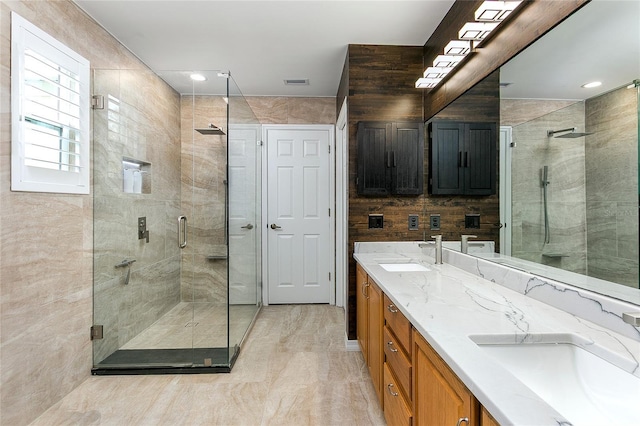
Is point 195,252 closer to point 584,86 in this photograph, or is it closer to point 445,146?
point 445,146

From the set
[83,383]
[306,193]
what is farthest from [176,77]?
[83,383]

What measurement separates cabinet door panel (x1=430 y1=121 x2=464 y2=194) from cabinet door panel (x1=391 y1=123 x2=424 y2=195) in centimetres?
11

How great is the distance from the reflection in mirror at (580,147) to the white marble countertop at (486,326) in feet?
0.58

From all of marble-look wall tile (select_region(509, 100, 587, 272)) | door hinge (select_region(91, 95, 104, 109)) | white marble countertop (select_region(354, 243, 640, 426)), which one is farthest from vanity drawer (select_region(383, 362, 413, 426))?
door hinge (select_region(91, 95, 104, 109))

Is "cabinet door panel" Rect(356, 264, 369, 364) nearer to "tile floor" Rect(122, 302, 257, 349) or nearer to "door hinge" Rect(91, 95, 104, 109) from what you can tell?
"tile floor" Rect(122, 302, 257, 349)

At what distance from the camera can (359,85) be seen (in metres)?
2.72

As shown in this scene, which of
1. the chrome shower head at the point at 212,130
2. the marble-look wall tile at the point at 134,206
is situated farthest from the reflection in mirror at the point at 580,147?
the marble-look wall tile at the point at 134,206

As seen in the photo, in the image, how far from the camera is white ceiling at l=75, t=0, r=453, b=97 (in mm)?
2223

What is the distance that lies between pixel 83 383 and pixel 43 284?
819 millimetres

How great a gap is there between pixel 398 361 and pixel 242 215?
1951 millimetres

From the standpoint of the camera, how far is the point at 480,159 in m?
1.98

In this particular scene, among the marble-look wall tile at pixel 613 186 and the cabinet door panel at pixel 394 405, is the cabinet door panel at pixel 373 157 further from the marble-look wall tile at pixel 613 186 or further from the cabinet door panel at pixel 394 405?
the marble-look wall tile at pixel 613 186

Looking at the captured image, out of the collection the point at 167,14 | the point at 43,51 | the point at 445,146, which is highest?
the point at 167,14

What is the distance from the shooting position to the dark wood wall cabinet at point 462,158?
189 centimetres
